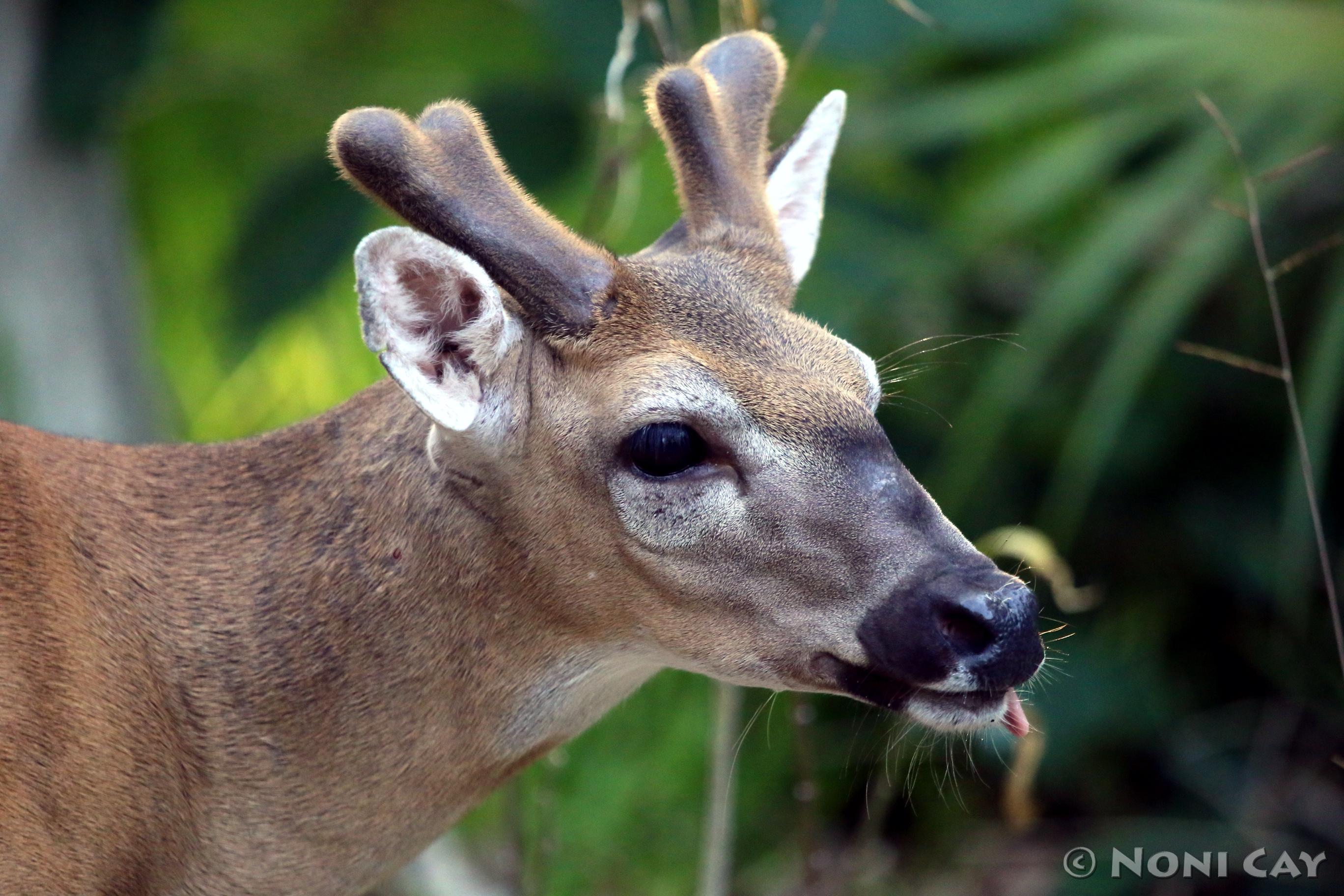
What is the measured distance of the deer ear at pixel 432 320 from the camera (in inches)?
111

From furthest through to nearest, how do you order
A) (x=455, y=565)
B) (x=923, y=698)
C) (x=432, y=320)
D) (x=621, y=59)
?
1. (x=621, y=59)
2. (x=455, y=565)
3. (x=432, y=320)
4. (x=923, y=698)

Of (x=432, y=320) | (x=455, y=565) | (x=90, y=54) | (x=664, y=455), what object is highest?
(x=90, y=54)

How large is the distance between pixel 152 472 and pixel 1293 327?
4.80 meters

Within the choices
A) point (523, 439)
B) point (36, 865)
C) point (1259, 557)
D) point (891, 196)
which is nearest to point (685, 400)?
point (523, 439)

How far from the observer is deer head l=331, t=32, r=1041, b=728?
2816 mm

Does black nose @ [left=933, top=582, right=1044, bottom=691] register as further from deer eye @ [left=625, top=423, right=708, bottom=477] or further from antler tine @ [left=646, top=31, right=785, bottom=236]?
antler tine @ [left=646, top=31, right=785, bottom=236]

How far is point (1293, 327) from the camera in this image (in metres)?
6.32

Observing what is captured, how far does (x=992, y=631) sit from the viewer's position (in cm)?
271

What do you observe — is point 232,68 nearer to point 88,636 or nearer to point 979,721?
point 88,636

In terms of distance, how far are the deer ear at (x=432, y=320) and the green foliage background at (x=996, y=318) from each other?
243 centimetres

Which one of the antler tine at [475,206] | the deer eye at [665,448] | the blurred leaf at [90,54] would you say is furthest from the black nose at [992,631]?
the blurred leaf at [90,54]

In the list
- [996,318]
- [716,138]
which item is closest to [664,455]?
[716,138]

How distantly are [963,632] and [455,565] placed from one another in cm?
105

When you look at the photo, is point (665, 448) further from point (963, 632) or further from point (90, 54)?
point (90, 54)
